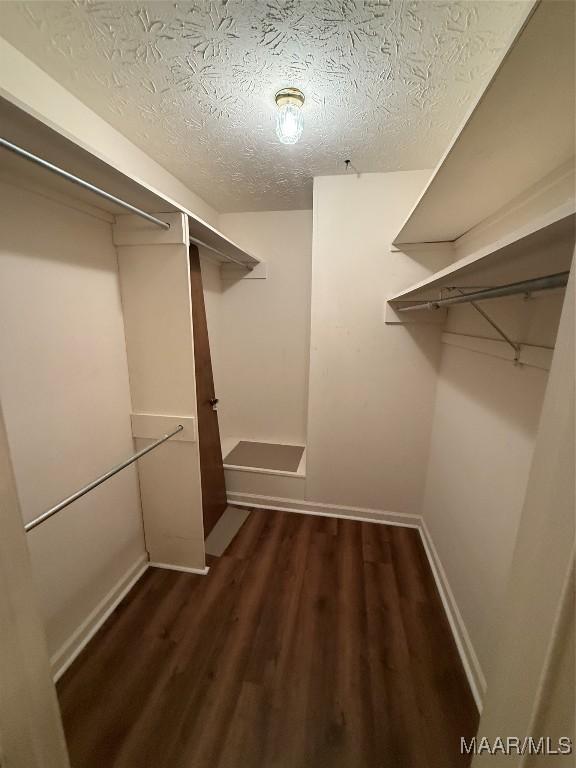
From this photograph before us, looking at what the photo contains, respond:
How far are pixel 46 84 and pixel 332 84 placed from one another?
1.18m

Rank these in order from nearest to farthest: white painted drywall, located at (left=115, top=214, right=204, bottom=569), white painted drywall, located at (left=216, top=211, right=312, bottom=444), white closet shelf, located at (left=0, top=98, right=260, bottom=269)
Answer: white closet shelf, located at (left=0, top=98, right=260, bottom=269), white painted drywall, located at (left=115, top=214, right=204, bottom=569), white painted drywall, located at (left=216, top=211, right=312, bottom=444)

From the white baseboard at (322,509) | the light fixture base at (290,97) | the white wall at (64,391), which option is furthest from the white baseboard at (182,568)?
the light fixture base at (290,97)

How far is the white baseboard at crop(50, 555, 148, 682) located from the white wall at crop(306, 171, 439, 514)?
1345mm

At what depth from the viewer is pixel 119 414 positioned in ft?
5.15

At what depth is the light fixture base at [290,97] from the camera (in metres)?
1.18

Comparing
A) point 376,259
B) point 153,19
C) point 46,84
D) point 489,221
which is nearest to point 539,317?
point 489,221

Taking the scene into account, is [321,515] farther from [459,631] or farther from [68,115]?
[68,115]

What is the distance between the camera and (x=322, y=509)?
2336mm

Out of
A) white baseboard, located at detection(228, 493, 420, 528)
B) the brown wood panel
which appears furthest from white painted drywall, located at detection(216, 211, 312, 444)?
white baseboard, located at detection(228, 493, 420, 528)

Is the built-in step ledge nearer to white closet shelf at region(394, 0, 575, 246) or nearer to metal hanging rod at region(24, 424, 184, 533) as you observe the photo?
metal hanging rod at region(24, 424, 184, 533)

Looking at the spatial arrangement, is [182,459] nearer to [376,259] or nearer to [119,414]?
[119,414]

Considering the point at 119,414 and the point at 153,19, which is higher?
the point at 153,19

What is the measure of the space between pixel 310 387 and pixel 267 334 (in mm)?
814

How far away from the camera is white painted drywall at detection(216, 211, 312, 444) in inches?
98.6
